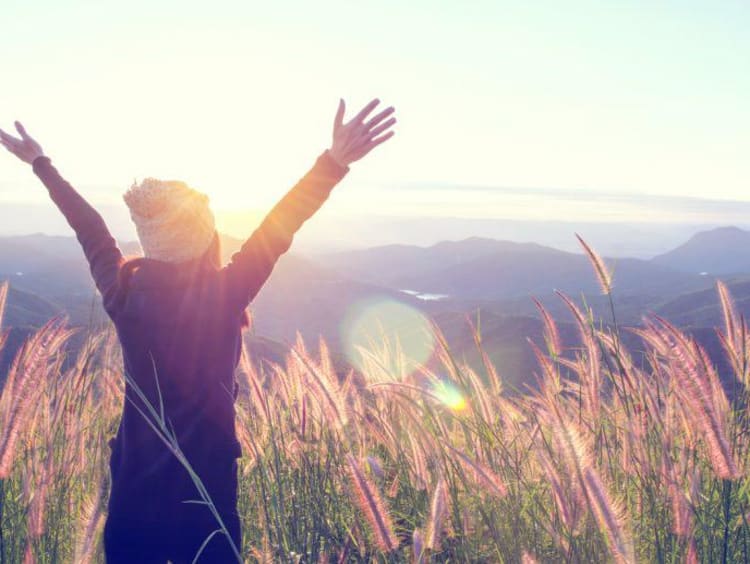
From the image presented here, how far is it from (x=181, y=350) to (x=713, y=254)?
16172 centimetres

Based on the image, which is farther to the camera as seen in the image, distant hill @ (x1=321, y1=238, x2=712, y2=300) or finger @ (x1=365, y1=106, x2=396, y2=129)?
distant hill @ (x1=321, y1=238, x2=712, y2=300)

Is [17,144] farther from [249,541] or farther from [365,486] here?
[365,486]

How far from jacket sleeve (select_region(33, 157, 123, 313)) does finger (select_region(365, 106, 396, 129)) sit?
91 cm

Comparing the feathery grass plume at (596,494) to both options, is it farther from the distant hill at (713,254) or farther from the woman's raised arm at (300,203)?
the distant hill at (713,254)

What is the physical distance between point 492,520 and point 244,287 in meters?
1.00

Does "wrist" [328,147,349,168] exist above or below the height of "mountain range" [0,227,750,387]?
above

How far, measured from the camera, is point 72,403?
3.23 meters

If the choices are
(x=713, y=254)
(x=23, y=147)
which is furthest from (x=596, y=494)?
(x=713, y=254)

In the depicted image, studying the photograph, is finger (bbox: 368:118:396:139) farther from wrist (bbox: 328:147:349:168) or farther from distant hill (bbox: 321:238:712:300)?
distant hill (bbox: 321:238:712:300)

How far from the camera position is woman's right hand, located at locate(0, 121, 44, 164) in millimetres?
2785

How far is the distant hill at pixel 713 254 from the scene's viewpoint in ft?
468

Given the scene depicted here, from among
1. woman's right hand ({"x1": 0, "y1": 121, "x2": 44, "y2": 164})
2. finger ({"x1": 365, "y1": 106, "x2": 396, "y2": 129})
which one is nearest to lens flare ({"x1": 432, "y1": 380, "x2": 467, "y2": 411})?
finger ({"x1": 365, "y1": 106, "x2": 396, "y2": 129})

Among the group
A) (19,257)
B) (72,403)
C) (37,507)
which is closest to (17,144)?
(72,403)

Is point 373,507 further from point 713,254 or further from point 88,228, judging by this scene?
point 713,254
